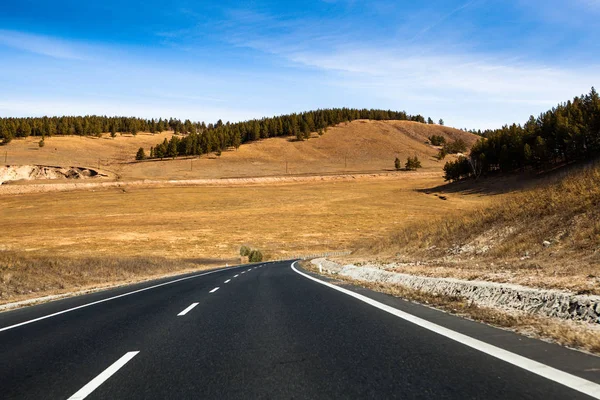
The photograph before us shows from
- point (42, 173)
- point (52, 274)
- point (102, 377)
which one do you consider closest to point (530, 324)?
point (102, 377)

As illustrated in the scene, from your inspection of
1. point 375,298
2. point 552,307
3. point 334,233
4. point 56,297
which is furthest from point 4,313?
point 334,233

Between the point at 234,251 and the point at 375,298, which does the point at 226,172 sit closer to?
the point at 234,251

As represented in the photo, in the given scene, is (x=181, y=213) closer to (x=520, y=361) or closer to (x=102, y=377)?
(x=102, y=377)

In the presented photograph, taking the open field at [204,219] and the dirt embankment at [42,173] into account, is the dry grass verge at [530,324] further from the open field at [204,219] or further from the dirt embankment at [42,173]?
the dirt embankment at [42,173]

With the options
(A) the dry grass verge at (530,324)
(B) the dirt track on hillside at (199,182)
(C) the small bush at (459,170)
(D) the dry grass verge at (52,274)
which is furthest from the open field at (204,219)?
(A) the dry grass verge at (530,324)

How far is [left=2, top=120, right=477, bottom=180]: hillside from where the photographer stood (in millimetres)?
137375

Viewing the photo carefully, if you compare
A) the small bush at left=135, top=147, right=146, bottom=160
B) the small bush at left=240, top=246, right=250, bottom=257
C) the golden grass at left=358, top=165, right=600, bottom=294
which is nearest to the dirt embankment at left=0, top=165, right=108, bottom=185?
the small bush at left=135, top=147, right=146, bottom=160

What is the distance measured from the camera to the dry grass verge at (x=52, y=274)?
18141mm

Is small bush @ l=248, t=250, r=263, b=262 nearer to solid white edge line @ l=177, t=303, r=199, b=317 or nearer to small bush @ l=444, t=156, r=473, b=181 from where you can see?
solid white edge line @ l=177, t=303, r=199, b=317

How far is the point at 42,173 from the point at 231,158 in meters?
62.4

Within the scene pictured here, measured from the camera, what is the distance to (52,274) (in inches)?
875

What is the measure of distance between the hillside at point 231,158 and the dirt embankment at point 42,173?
3757 mm

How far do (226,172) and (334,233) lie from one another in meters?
79.5

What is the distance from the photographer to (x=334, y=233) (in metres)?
67.4
